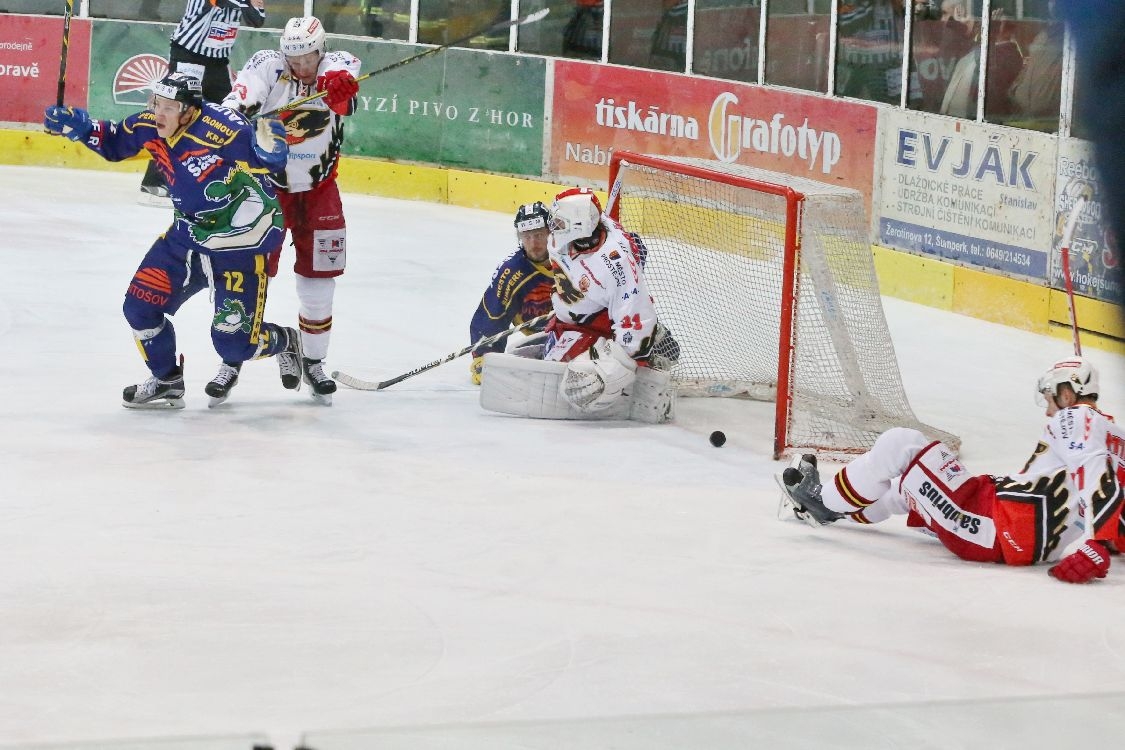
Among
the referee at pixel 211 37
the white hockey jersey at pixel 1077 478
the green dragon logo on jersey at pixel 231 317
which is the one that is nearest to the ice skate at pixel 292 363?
the green dragon logo on jersey at pixel 231 317

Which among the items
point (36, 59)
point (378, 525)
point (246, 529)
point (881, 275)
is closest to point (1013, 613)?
point (378, 525)

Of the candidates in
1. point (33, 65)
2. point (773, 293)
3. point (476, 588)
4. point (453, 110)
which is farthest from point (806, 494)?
point (33, 65)

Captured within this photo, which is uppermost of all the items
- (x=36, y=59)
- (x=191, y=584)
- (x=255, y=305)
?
(x=36, y=59)

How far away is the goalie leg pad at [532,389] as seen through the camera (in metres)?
5.77

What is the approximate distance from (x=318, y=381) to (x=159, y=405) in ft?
1.82

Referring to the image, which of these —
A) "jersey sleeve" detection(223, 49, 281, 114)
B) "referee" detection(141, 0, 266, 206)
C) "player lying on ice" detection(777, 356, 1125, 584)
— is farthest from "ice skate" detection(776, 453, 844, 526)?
"referee" detection(141, 0, 266, 206)

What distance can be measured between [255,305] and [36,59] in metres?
6.73

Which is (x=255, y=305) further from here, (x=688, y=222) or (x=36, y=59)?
(x=36, y=59)

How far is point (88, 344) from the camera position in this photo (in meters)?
6.63

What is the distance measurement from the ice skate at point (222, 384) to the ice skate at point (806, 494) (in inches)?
80.0

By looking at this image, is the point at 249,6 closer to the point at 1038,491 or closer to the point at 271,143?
the point at 271,143

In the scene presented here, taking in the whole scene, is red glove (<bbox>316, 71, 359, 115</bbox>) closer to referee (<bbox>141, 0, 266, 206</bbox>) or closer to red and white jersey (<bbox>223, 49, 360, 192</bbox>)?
red and white jersey (<bbox>223, 49, 360, 192</bbox>)

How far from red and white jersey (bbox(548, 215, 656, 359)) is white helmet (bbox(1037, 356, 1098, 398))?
5.72 ft

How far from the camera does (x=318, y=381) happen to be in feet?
19.2
